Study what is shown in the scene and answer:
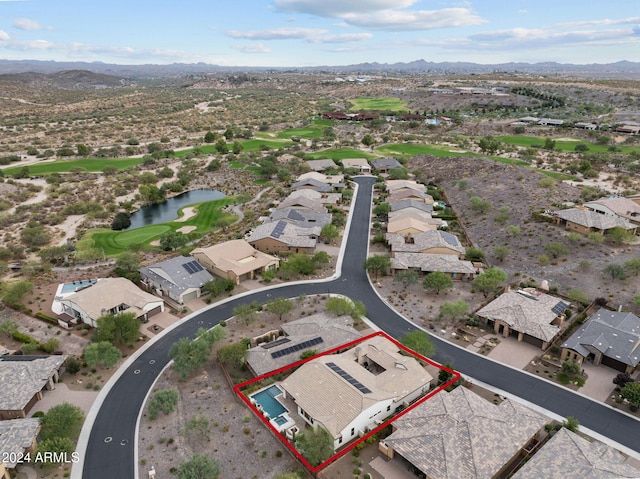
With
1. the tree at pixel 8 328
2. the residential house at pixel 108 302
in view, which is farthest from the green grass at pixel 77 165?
the tree at pixel 8 328

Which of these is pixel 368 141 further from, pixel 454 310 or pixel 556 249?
pixel 454 310

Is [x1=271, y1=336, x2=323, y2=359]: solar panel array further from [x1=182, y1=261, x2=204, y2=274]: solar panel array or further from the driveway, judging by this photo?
[x1=182, y1=261, x2=204, y2=274]: solar panel array

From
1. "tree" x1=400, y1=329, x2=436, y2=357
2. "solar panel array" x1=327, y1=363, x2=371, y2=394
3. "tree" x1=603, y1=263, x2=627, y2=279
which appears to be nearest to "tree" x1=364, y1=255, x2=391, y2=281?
"tree" x1=400, y1=329, x2=436, y2=357

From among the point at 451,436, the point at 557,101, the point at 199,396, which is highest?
the point at 557,101

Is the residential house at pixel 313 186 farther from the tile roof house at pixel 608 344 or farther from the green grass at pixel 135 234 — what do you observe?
the tile roof house at pixel 608 344

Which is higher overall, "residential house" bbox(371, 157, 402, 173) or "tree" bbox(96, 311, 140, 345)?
"residential house" bbox(371, 157, 402, 173)

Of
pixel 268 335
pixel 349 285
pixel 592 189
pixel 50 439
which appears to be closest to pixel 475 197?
pixel 592 189

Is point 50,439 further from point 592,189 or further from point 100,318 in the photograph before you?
point 592,189
